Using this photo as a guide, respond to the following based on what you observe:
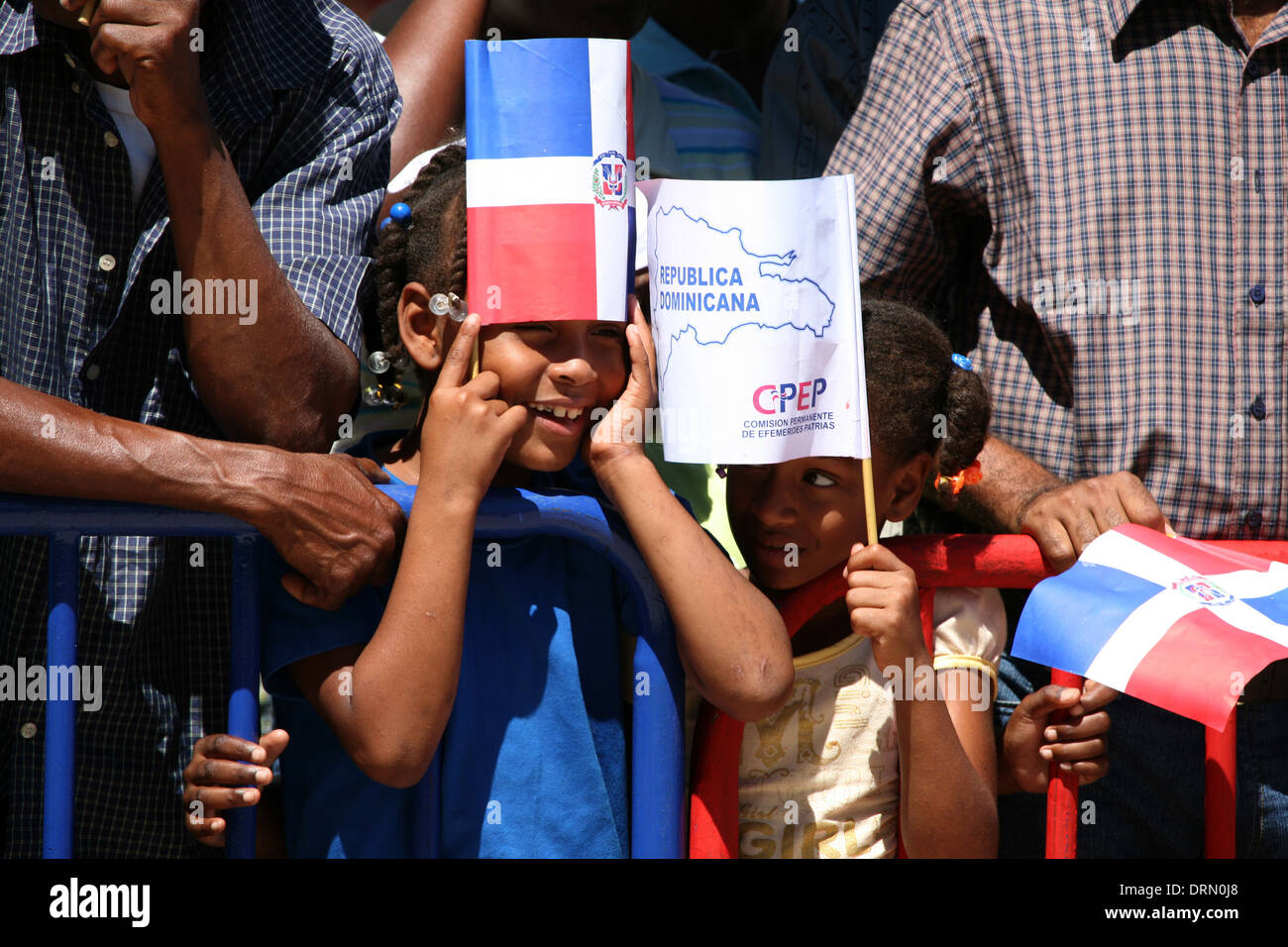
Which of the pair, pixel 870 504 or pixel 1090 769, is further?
pixel 1090 769

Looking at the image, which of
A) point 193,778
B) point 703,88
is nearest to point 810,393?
point 193,778

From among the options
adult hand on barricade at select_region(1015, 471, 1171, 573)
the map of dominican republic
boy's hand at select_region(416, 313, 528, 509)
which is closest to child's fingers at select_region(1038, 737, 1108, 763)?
adult hand on barricade at select_region(1015, 471, 1171, 573)

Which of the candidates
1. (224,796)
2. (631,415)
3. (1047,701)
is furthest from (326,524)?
(1047,701)

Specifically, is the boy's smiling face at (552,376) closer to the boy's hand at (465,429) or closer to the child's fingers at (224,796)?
the boy's hand at (465,429)

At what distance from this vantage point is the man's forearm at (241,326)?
2.38m

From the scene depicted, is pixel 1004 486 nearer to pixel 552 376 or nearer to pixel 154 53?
pixel 552 376

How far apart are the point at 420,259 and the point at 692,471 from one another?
0.85 meters

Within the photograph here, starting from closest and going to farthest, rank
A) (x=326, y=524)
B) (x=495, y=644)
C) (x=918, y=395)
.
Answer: (x=326, y=524) → (x=495, y=644) → (x=918, y=395)

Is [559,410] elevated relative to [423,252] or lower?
lower

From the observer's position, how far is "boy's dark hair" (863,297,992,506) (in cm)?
280

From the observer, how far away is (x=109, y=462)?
2176mm

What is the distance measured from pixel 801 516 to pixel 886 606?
13.0 inches
